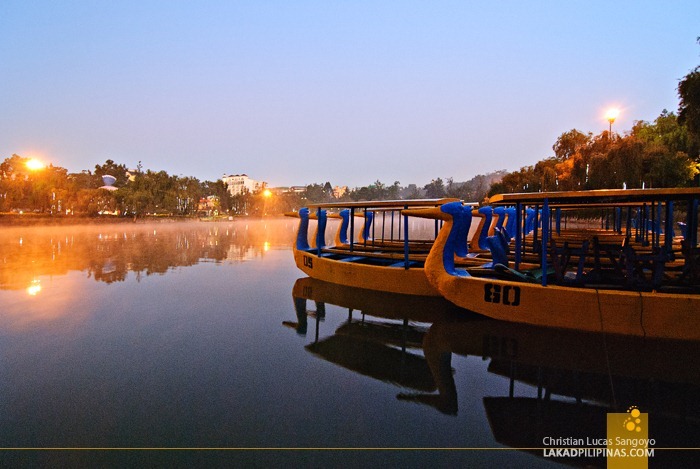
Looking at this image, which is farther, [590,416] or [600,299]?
[600,299]

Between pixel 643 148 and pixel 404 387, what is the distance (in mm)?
33695

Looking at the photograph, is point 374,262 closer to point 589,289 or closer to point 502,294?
point 502,294

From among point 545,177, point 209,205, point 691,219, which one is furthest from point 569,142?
point 209,205

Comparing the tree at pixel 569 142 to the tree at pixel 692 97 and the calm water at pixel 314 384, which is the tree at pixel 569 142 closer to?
the tree at pixel 692 97

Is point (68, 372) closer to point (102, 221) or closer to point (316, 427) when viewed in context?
point (316, 427)

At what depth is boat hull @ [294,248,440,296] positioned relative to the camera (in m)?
9.12

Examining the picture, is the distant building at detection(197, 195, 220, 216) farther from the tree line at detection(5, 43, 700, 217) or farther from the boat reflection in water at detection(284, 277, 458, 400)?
the boat reflection in water at detection(284, 277, 458, 400)

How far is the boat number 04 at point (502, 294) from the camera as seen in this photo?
21.9 ft

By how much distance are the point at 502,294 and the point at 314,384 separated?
3692 millimetres

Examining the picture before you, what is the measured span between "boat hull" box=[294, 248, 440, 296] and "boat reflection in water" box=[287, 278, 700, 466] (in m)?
1.19

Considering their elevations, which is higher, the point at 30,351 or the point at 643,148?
the point at 643,148

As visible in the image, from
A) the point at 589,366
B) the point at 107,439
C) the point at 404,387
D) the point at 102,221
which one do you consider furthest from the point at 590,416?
the point at 102,221

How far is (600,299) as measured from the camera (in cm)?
604

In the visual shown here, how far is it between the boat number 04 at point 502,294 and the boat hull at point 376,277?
139 centimetres
